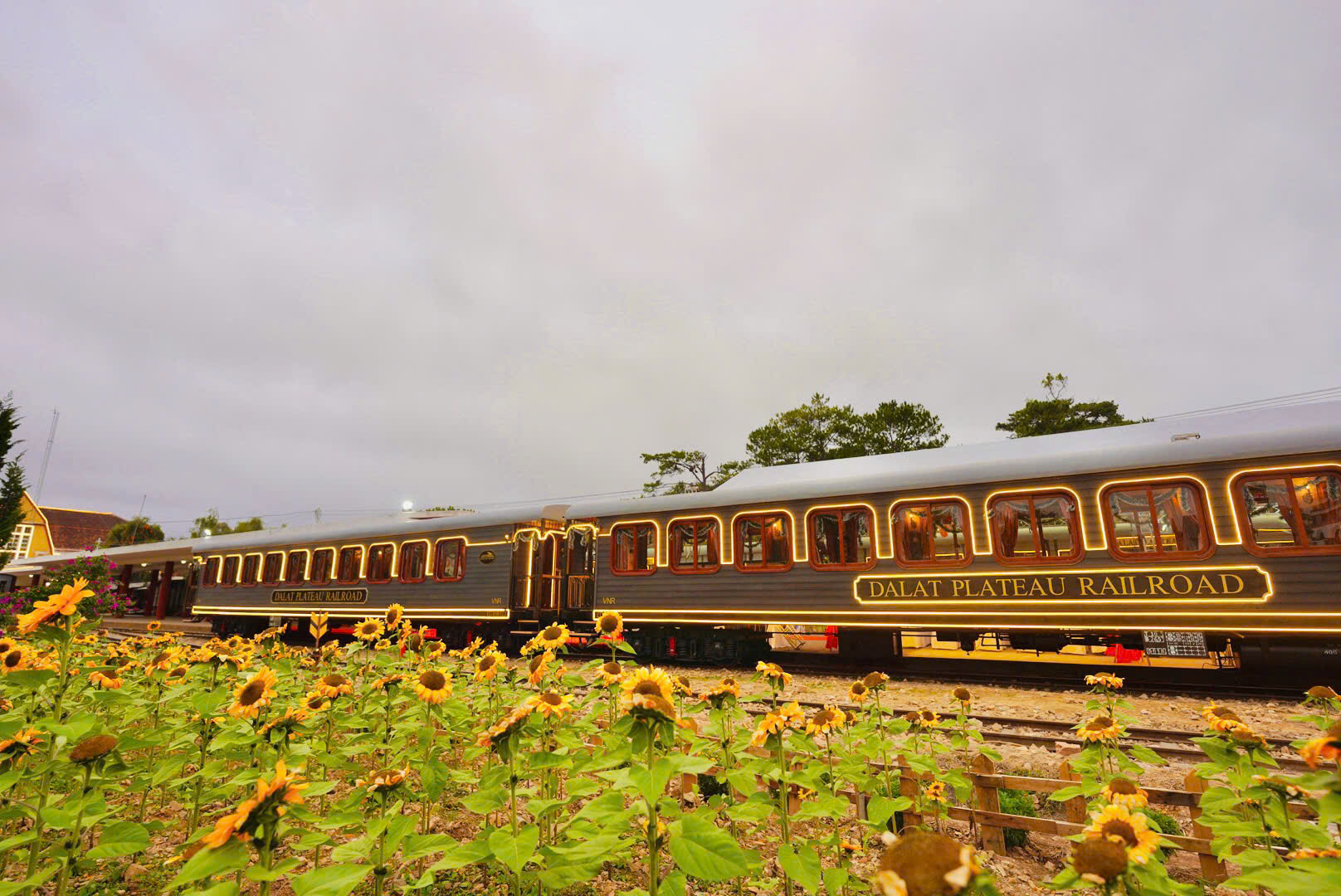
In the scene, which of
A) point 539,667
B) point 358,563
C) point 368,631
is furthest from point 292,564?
point 539,667

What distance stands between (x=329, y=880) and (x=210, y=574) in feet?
87.6

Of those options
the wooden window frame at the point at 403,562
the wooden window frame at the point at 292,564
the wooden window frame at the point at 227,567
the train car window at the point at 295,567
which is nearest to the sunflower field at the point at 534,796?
the wooden window frame at the point at 403,562

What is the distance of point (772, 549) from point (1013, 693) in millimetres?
4694

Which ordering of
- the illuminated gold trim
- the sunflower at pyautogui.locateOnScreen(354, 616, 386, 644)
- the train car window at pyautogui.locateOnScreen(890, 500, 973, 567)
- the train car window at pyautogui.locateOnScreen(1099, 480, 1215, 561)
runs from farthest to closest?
the train car window at pyautogui.locateOnScreen(890, 500, 973, 567) < the train car window at pyautogui.locateOnScreen(1099, 480, 1215, 561) < the illuminated gold trim < the sunflower at pyautogui.locateOnScreen(354, 616, 386, 644)

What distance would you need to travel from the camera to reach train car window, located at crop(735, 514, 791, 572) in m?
12.4

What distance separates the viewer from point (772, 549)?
492 inches

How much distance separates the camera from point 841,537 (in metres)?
11.9

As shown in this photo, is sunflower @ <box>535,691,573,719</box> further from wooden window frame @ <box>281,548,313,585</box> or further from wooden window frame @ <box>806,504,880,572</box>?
wooden window frame @ <box>281,548,313,585</box>

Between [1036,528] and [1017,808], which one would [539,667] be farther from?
[1036,528]

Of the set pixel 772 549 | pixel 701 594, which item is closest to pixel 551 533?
pixel 701 594

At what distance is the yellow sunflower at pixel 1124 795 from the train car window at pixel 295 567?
2185cm

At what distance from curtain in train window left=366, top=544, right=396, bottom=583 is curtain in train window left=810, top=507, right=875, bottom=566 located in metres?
12.1

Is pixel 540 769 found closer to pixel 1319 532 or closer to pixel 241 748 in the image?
pixel 241 748

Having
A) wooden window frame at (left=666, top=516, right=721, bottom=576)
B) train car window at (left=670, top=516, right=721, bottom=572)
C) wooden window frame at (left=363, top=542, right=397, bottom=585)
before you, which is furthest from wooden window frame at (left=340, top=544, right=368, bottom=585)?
train car window at (left=670, top=516, right=721, bottom=572)
